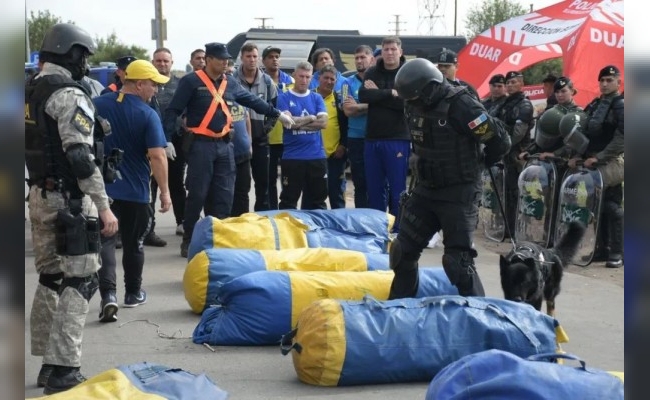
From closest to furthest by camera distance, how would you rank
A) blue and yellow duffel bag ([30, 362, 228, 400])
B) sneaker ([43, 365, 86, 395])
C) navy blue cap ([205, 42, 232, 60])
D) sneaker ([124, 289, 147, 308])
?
blue and yellow duffel bag ([30, 362, 228, 400])
sneaker ([43, 365, 86, 395])
sneaker ([124, 289, 147, 308])
navy blue cap ([205, 42, 232, 60])

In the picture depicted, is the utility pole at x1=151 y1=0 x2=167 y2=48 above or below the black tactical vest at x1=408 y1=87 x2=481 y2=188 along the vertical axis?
above

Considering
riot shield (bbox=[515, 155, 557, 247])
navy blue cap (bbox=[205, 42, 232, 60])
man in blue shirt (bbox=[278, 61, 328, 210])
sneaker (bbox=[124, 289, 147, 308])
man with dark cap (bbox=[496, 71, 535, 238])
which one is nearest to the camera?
sneaker (bbox=[124, 289, 147, 308])

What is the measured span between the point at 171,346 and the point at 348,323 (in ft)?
5.27

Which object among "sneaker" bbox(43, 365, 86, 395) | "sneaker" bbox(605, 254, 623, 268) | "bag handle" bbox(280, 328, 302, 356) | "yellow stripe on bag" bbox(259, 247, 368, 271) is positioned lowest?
"sneaker" bbox(605, 254, 623, 268)

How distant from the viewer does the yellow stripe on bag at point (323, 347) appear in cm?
560

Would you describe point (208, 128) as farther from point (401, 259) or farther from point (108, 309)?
point (401, 259)

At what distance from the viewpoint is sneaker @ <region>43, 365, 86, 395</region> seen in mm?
5457

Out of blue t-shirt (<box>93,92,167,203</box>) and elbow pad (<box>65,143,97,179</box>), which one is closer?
elbow pad (<box>65,143,97,179</box>)

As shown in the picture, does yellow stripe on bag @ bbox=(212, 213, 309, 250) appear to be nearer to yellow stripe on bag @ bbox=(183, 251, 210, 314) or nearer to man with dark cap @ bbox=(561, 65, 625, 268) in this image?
yellow stripe on bag @ bbox=(183, 251, 210, 314)

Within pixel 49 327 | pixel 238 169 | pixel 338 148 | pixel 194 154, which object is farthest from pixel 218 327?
pixel 338 148

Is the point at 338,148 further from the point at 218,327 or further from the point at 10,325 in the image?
the point at 10,325

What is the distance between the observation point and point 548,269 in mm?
6914

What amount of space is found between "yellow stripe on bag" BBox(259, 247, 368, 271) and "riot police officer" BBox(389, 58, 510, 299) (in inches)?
38.4

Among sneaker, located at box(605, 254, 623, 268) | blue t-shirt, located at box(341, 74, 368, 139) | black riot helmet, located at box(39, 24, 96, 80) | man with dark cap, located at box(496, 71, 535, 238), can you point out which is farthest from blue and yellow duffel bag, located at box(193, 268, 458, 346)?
man with dark cap, located at box(496, 71, 535, 238)
